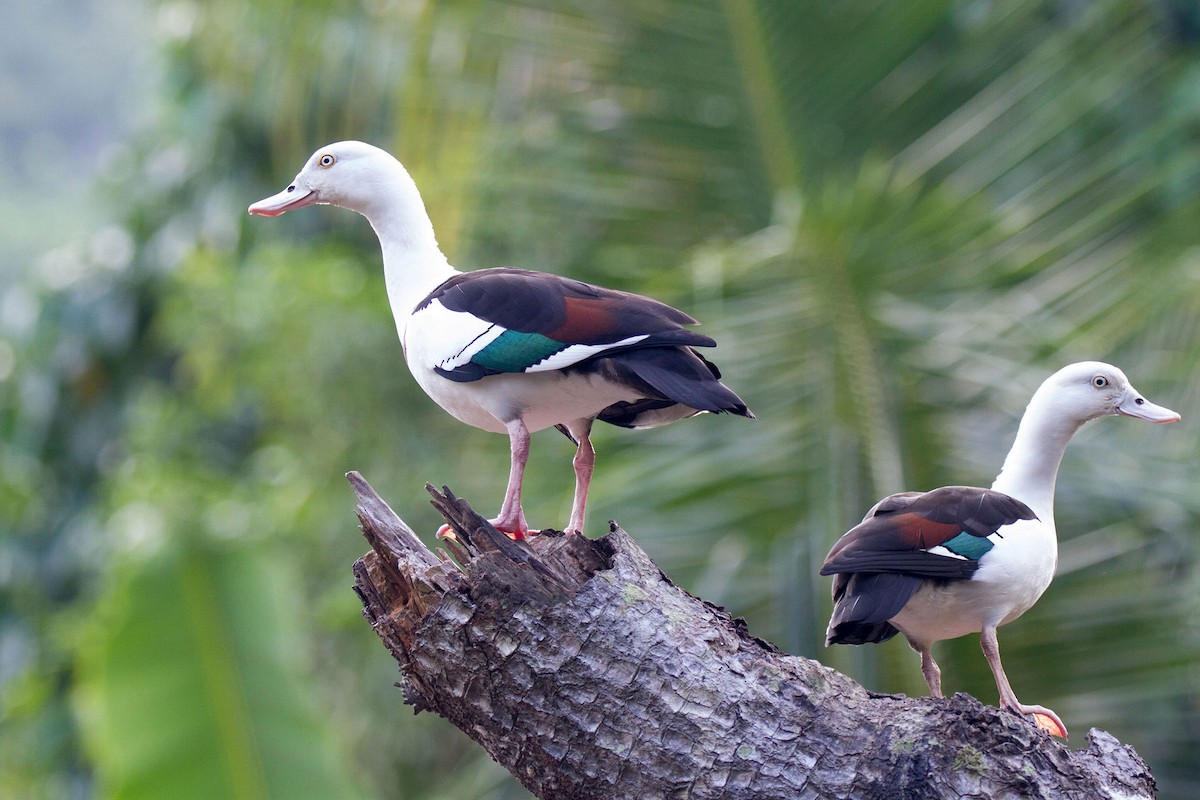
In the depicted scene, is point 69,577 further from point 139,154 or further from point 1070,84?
point 1070,84

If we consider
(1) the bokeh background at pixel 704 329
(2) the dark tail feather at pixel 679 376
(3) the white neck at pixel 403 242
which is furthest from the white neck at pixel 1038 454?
(1) the bokeh background at pixel 704 329

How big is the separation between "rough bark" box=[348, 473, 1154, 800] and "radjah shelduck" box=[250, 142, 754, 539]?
26 centimetres

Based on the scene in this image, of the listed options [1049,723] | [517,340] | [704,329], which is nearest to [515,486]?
[517,340]

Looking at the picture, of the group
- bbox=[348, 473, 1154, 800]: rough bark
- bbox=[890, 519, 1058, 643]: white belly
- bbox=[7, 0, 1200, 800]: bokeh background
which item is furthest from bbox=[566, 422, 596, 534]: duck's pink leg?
bbox=[7, 0, 1200, 800]: bokeh background

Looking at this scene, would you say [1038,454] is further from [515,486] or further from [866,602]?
[515,486]

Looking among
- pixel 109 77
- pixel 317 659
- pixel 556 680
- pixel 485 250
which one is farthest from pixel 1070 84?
pixel 109 77

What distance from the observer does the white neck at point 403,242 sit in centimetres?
351

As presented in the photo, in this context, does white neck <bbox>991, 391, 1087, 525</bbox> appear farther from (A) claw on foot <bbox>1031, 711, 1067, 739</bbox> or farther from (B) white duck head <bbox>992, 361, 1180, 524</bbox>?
(A) claw on foot <bbox>1031, 711, 1067, 739</bbox>

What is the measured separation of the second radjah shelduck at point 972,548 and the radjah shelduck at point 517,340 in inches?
16.2

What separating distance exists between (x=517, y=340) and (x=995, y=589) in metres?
1.17

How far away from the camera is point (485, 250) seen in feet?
30.3

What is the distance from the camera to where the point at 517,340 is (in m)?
3.13

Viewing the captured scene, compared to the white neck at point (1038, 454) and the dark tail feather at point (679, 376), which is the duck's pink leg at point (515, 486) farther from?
the white neck at point (1038, 454)

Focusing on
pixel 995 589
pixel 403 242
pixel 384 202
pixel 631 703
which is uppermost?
pixel 384 202
